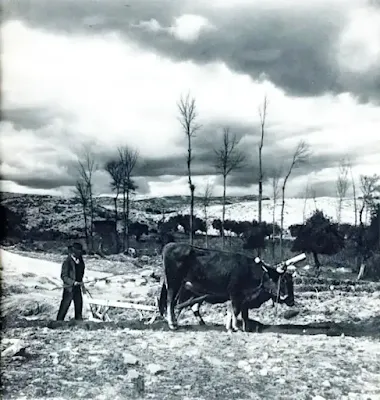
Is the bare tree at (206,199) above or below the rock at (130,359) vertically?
above

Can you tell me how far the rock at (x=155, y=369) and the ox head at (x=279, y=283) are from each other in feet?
7.44

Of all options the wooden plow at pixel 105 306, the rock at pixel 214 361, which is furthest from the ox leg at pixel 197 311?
the rock at pixel 214 361

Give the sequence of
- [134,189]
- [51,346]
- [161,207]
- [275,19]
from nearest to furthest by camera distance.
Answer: [51,346], [275,19], [134,189], [161,207]

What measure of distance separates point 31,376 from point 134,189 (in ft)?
→ 10.0

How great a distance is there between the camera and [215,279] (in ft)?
22.0

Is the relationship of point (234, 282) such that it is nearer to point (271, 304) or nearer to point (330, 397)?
point (271, 304)

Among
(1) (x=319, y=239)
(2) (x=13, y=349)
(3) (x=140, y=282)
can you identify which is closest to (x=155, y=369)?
(2) (x=13, y=349)

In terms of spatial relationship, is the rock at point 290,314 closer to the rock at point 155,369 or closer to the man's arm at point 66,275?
the rock at point 155,369

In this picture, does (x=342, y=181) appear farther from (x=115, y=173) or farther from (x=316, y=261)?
(x=115, y=173)

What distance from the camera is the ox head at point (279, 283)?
268 inches

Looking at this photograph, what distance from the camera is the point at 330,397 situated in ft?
15.6

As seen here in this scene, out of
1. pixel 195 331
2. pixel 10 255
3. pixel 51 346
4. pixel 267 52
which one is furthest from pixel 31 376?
pixel 267 52

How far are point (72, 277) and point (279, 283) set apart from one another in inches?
114

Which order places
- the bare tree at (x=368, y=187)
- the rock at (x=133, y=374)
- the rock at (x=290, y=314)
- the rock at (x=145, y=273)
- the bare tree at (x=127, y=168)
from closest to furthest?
the rock at (x=133, y=374) < the bare tree at (x=127, y=168) < the rock at (x=290, y=314) < the bare tree at (x=368, y=187) < the rock at (x=145, y=273)
